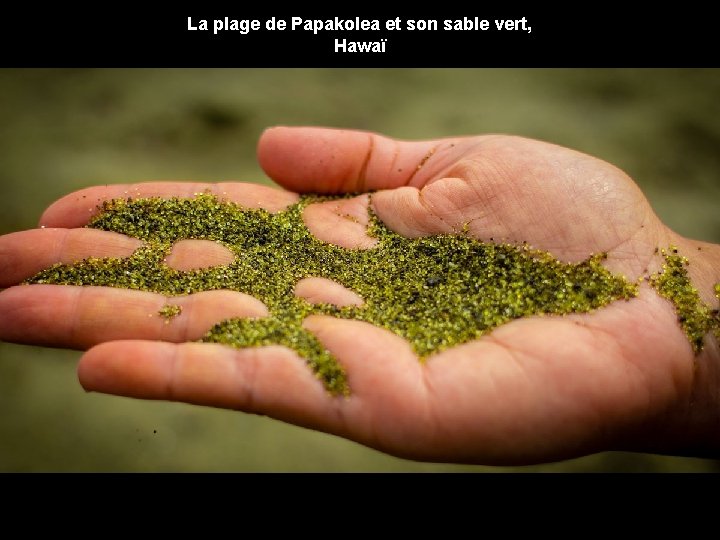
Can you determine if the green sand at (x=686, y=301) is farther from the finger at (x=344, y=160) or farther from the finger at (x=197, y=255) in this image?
the finger at (x=197, y=255)

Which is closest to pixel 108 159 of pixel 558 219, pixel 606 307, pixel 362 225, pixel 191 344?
pixel 362 225

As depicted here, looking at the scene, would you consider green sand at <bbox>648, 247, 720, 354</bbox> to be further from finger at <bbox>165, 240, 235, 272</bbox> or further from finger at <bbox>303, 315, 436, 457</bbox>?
finger at <bbox>165, 240, 235, 272</bbox>

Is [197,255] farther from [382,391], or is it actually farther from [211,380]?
[382,391]

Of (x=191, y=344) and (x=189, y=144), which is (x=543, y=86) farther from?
(x=191, y=344)

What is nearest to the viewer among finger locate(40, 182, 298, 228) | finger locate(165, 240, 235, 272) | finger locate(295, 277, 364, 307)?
finger locate(295, 277, 364, 307)

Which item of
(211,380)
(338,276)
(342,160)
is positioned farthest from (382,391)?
(342,160)

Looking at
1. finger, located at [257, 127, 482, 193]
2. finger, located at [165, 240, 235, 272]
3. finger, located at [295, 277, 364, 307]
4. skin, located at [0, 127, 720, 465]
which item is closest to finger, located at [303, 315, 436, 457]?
skin, located at [0, 127, 720, 465]

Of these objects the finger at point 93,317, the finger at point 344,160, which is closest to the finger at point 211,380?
the finger at point 93,317
